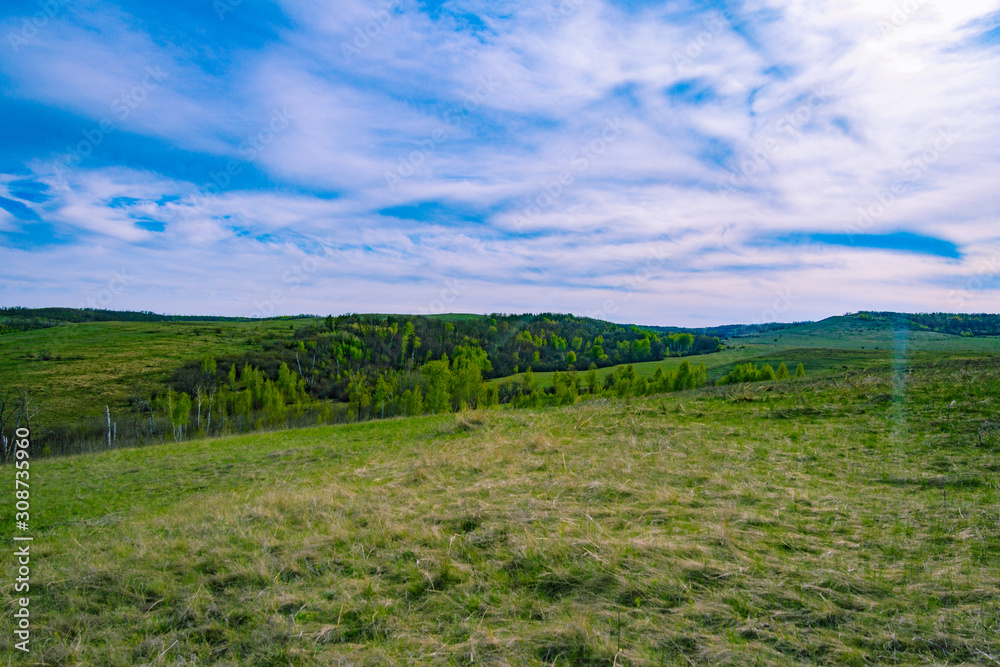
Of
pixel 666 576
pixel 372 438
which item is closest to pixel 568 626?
pixel 666 576

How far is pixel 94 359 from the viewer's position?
97188mm

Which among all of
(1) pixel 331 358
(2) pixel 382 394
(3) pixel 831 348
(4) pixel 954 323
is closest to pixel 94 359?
(1) pixel 331 358

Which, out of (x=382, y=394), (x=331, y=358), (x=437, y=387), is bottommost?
(x=382, y=394)

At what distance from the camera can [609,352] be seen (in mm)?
118875

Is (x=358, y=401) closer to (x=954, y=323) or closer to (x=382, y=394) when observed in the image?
(x=382, y=394)

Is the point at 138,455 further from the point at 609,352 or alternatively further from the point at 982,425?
the point at 609,352

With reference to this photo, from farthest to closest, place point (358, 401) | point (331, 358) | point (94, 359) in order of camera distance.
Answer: point (331, 358)
point (94, 359)
point (358, 401)

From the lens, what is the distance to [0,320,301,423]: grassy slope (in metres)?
77.7

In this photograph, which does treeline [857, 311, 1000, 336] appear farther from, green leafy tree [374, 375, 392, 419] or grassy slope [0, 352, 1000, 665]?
grassy slope [0, 352, 1000, 665]

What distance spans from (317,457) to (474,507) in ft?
36.9

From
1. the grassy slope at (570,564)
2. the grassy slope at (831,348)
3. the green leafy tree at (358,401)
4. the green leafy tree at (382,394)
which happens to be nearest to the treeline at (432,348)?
the grassy slope at (831,348)

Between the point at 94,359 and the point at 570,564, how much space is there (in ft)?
425

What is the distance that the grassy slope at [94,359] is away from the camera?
255 ft

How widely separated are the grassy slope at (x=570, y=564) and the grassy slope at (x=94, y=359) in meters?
90.1
